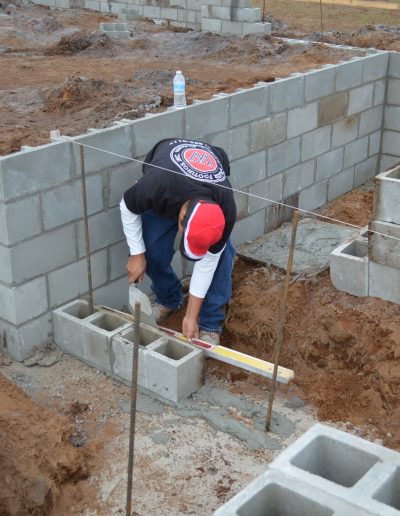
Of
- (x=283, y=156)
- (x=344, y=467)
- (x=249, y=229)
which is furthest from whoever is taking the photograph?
(x=283, y=156)

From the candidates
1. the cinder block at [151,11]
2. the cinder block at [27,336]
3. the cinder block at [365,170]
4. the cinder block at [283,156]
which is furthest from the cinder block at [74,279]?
the cinder block at [151,11]

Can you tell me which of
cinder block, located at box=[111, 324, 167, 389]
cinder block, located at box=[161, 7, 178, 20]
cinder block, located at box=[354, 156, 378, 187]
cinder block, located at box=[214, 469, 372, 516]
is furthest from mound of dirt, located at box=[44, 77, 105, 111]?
cinder block, located at box=[161, 7, 178, 20]

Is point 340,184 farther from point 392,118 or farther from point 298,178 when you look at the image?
point 392,118

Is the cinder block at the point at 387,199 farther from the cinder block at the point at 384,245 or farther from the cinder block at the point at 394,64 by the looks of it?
the cinder block at the point at 394,64

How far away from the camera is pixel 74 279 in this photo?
449cm

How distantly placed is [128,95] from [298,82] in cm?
163

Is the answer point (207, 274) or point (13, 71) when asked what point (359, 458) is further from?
point (13, 71)

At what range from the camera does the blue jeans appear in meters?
4.41

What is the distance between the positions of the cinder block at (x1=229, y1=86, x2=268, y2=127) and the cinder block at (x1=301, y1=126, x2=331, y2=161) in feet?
2.50

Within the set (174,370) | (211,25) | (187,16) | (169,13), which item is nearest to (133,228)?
(174,370)

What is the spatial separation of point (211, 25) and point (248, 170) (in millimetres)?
6642

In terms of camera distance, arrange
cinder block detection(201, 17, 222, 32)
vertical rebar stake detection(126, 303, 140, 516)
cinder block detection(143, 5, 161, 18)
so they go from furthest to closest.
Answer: cinder block detection(143, 5, 161, 18) → cinder block detection(201, 17, 222, 32) → vertical rebar stake detection(126, 303, 140, 516)

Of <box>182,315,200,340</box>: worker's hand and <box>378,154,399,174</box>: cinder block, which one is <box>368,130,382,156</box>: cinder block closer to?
<box>378,154,399,174</box>: cinder block

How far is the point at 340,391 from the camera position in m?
4.20
